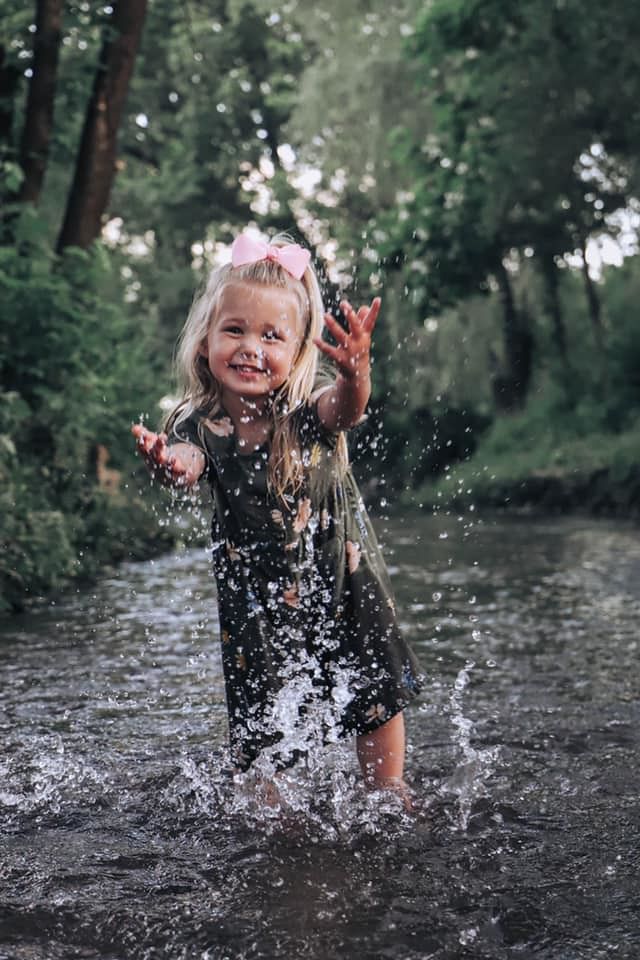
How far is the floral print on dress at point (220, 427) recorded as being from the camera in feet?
10.9

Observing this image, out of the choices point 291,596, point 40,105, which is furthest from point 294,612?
point 40,105

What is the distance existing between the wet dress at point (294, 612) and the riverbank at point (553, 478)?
10.3m

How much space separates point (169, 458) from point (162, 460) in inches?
2.3

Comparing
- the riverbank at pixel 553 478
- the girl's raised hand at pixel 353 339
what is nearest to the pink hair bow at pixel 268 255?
the girl's raised hand at pixel 353 339

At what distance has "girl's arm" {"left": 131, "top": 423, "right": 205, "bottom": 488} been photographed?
297cm

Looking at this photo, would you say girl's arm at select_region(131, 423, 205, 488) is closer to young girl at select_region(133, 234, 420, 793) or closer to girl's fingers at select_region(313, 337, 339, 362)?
young girl at select_region(133, 234, 420, 793)

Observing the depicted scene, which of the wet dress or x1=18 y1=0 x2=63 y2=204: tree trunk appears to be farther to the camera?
x1=18 y1=0 x2=63 y2=204: tree trunk

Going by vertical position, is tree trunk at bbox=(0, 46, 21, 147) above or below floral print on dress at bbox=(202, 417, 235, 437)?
above

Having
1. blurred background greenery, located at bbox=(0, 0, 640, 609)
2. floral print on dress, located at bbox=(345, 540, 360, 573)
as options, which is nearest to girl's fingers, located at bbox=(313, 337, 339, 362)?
floral print on dress, located at bbox=(345, 540, 360, 573)

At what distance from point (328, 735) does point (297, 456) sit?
77 cm

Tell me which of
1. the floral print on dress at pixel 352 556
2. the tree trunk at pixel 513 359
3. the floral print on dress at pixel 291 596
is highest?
the tree trunk at pixel 513 359

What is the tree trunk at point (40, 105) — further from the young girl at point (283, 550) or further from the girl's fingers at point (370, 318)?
the girl's fingers at point (370, 318)

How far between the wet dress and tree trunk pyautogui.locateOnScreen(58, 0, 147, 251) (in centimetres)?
715

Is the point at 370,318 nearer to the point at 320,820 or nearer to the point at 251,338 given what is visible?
the point at 251,338
